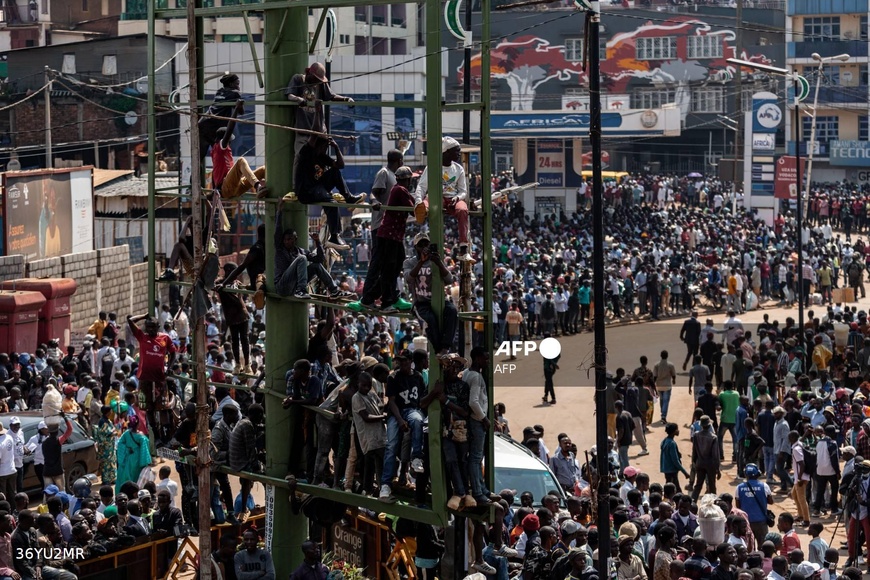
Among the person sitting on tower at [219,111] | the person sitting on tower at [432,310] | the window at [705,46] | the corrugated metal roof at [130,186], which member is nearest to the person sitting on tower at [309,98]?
the person sitting on tower at [219,111]

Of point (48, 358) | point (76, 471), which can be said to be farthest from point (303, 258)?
point (48, 358)

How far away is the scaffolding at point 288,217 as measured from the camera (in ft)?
33.4

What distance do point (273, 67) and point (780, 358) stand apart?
1566cm

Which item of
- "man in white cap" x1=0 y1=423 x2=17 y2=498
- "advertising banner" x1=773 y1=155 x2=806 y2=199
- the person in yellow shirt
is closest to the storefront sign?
"man in white cap" x1=0 y1=423 x2=17 y2=498

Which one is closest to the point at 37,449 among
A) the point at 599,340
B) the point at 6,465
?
the point at 6,465

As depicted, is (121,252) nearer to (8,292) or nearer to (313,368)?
(8,292)

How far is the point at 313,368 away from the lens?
11516 mm

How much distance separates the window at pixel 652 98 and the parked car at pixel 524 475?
6510 centimetres

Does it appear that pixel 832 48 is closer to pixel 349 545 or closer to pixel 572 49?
pixel 572 49

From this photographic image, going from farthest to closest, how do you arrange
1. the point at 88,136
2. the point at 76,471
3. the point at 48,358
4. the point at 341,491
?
the point at 88,136
the point at 48,358
the point at 76,471
the point at 341,491

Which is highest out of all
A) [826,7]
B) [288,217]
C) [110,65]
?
[826,7]

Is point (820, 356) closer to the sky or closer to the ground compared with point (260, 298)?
closer to the ground

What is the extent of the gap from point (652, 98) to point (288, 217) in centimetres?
7130

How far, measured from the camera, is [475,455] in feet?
34.7
